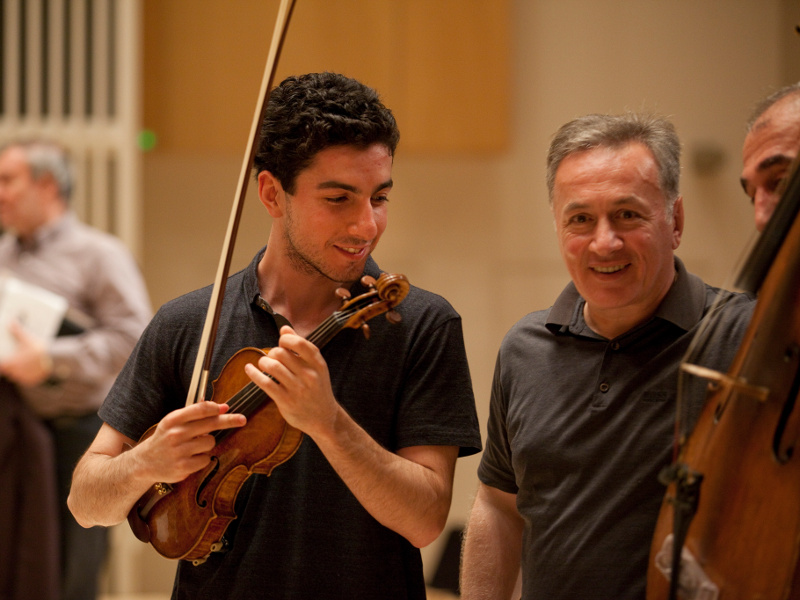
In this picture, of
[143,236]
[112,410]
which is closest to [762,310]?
[112,410]

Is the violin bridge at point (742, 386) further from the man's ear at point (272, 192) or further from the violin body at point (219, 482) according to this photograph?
the man's ear at point (272, 192)

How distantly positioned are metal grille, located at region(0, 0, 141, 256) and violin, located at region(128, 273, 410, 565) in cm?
309

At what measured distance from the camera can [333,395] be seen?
1417mm

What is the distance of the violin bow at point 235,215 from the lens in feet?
4.29

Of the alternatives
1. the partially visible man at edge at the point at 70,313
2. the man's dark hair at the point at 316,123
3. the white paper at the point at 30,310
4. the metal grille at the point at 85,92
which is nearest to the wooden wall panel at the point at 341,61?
the metal grille at the point at 85,92

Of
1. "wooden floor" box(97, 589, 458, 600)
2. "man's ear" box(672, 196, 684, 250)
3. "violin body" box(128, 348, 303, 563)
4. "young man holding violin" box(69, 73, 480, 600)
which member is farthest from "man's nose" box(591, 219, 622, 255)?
"wooden floor" box(97, 589, 458, 600)

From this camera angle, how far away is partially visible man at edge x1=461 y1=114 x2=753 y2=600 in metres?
1.37

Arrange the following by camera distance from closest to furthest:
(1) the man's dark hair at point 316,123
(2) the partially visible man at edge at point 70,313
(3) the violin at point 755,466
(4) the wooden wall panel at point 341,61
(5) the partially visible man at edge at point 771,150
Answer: (3) the violin at point 755,466, (5) the partially visible man at edge at point 771,150, (1) the man's dark hair at point 316,123, (2) the partially visible man at edge at point 70,313, (4) the wooden wall panel at point 341,61

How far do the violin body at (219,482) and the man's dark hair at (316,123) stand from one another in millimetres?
369

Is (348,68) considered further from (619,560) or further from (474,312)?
(619,560)

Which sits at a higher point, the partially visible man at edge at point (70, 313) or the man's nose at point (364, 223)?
the man's nose at point (364, 223)

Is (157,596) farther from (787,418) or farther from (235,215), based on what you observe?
(787,418)

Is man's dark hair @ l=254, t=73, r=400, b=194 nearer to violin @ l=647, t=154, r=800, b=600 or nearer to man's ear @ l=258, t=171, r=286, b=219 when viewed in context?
man's ear @ l=258, t=171, r=286, b=219

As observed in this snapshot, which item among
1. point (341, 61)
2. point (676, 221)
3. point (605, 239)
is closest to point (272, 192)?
point (605, 239)
